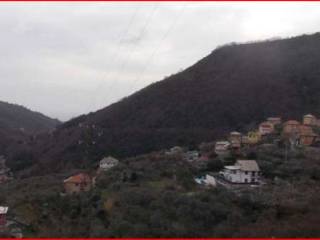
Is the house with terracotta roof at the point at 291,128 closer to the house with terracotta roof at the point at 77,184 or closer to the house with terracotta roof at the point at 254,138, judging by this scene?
the house with terracotta roof at the point at 254,138

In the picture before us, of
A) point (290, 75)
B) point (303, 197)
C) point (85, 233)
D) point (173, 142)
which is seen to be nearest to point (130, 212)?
point (85, 233)

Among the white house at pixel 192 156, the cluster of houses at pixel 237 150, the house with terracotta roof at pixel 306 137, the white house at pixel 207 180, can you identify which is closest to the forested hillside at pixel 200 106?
the cluster of houses at pixel 237 150

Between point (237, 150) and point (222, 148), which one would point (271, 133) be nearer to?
point (222, 148)

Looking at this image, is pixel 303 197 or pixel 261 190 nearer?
pixel 303 197

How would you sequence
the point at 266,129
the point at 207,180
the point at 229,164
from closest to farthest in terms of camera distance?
the point at 207,180
the point at 229,164
the point at 266,129

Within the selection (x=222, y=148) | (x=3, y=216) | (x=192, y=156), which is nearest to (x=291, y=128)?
(x=222, y=148)

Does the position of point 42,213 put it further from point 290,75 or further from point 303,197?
point 290,75

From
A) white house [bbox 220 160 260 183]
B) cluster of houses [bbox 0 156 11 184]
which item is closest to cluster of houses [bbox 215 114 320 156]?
white house [bbox 220 160 260 183]

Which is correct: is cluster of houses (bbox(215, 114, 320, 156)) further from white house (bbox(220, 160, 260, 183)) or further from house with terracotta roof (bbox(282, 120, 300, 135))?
white house (bbox(220, 160, 260, 183))
